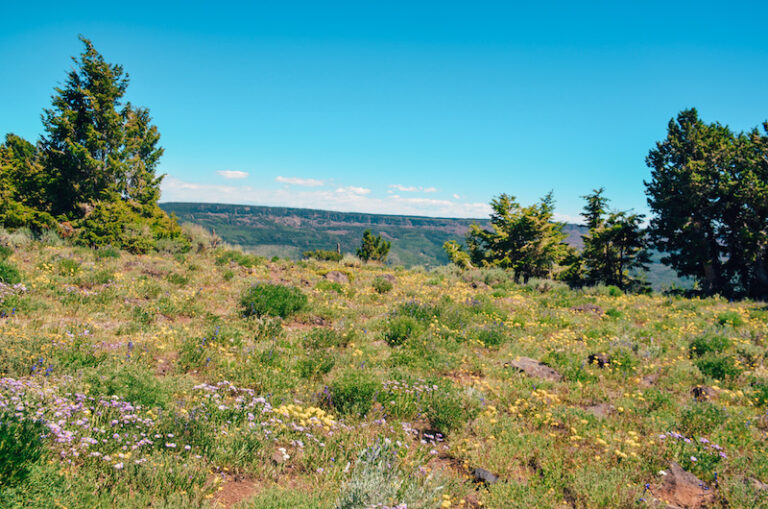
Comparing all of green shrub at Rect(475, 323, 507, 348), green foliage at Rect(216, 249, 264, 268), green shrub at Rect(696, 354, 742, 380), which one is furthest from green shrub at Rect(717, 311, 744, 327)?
green foliage at Rect(216, 249, 264, 268)

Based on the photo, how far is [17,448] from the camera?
257cm

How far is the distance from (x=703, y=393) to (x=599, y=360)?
169 centimetres

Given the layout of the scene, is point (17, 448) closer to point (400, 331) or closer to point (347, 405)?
point (347, 405)

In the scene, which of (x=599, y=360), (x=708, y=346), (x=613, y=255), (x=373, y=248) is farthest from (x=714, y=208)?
(x=373, y=248)

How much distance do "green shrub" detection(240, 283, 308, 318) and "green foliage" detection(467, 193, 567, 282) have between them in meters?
24.6

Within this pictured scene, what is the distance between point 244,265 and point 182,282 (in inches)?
188

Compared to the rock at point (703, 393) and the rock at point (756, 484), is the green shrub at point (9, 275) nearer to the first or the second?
the rock at point (756, 484)

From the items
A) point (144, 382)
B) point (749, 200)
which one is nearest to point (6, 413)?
point (144, 382)

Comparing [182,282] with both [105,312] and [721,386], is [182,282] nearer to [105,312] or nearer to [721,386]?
[105,312]

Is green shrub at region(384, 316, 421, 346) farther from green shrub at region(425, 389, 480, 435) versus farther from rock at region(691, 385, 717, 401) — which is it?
rock at region(691, 385, 717, 401)

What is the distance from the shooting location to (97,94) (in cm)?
2406

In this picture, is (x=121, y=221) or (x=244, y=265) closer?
(x=244, y=265)

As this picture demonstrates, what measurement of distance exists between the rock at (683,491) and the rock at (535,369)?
2655mm

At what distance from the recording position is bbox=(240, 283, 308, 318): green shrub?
9.00 metres
